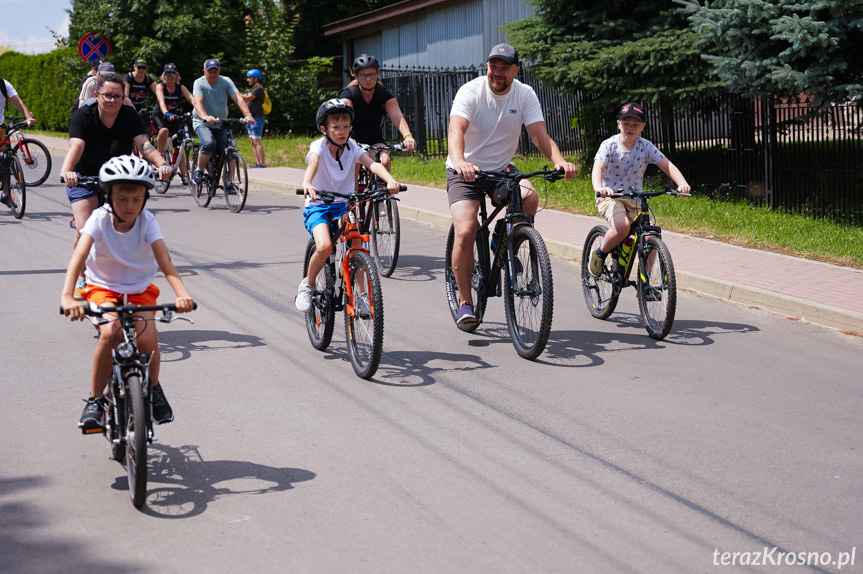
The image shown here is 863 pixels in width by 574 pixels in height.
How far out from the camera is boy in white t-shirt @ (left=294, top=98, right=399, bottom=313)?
6867 mm

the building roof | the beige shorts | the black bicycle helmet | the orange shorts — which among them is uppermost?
the building roof

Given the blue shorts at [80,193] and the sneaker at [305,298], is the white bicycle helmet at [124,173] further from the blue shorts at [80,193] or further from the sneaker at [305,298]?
the blue shorts at [80,193]

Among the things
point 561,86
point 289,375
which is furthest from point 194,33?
point 289,375

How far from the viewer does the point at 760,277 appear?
9.41m

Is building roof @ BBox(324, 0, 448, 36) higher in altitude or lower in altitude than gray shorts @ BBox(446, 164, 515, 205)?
higher

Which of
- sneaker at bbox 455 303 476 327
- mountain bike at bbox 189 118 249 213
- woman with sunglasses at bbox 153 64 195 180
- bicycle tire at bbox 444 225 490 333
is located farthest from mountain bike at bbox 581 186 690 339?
woman with sunglasses at bbox 153 64 195 180

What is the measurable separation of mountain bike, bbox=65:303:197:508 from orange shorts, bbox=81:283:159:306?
10 centimetres

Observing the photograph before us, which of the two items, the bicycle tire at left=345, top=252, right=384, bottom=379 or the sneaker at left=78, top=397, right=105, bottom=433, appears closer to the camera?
the sneaker at left=78, top=397, right=105, bottom=433

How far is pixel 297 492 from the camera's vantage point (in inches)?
184

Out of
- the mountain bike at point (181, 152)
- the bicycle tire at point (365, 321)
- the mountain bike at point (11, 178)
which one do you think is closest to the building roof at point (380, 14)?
the mountain bike at point (181, 152)

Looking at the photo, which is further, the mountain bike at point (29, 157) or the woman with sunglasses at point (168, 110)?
the woman with sunglasses at point (168, 110)

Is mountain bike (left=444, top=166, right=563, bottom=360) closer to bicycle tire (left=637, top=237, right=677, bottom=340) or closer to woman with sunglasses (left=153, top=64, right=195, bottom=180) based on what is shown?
bicycle tire (left=637, top=237, right=677, bottom=340)

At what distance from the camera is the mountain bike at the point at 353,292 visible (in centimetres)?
635

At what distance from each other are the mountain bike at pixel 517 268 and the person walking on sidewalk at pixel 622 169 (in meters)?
1.00
